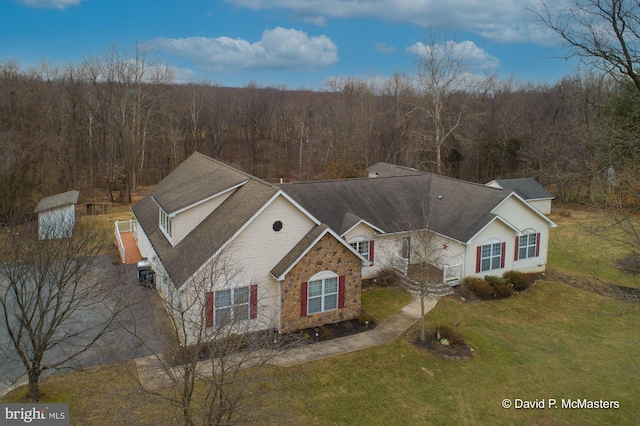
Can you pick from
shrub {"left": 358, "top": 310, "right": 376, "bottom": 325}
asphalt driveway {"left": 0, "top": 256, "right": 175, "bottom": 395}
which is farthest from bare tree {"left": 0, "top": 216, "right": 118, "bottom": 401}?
shrub {"left": 358, "top": 310, "right": 376, "bottom": 325}

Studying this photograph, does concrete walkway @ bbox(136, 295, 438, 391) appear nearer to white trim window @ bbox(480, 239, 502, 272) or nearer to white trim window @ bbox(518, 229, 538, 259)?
white trim window @ bbox(480, 239, 502, 272)

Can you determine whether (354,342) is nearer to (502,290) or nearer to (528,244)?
(502,290)

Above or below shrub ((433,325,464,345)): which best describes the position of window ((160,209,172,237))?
above

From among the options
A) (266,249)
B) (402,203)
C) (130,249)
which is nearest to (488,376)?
(266,249)

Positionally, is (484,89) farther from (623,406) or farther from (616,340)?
(623,406)

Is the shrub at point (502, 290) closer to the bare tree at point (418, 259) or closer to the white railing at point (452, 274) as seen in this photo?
the white railing at point (452, 274)
